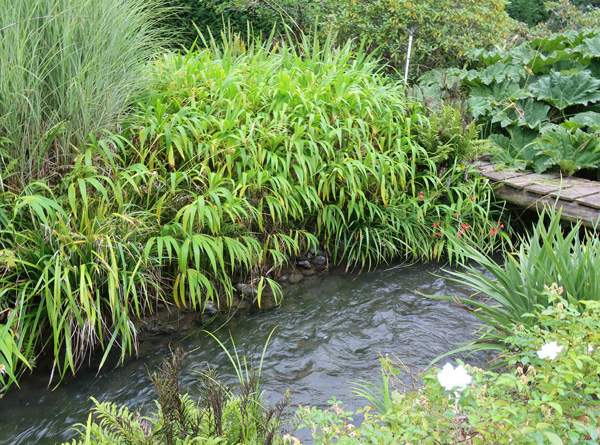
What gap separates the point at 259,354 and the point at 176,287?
0.66 meters

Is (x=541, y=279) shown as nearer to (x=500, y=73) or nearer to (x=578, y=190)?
(x=578, y=190)

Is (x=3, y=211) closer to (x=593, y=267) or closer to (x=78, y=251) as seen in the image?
(x=78, y=251)

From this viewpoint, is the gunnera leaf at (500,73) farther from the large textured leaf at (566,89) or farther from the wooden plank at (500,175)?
the wooden plank at (500,175)

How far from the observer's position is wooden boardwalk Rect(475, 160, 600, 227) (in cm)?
359

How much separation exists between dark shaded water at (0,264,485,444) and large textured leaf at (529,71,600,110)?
278cm

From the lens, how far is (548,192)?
3844 millimetres

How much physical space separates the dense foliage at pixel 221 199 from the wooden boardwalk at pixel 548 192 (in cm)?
22

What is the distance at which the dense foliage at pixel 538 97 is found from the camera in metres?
4.49

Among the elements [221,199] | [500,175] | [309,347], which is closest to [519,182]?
[500,175]

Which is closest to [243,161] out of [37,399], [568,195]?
[37,399]

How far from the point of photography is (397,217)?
383 cm

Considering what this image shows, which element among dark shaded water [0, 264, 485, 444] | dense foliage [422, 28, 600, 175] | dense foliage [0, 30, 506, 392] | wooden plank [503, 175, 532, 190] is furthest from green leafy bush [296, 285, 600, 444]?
dense foliage [422, 28, 600, 175]

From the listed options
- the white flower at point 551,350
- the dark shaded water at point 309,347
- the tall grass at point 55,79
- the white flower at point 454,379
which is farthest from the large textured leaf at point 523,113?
the white flower at point 454,379

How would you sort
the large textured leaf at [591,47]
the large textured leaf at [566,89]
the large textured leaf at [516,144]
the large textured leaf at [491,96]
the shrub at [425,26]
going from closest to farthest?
the large textured leaf at [516,144], the large textured leaf at [566,89], the large textured leaf at [491,96], the large textured leaf at [591,47], the shrub at [425,26]
